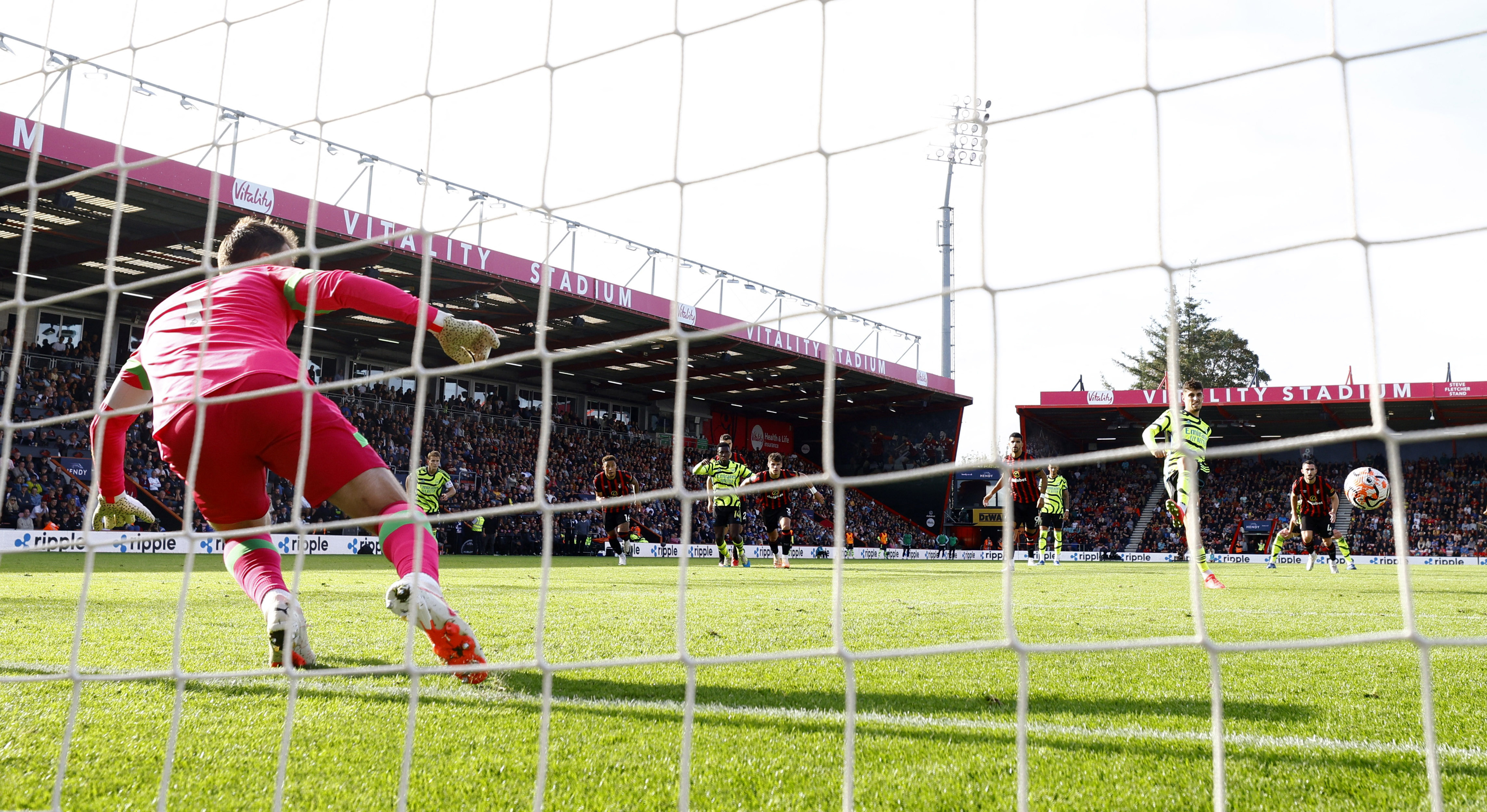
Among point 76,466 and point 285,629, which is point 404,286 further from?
point 285,629

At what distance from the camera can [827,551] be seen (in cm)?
2373

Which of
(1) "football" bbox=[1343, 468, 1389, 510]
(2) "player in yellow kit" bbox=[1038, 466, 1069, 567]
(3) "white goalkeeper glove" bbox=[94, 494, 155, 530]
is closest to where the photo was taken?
(3) "white goalkeeper glove" bbox=[94, 494, 155, 530]

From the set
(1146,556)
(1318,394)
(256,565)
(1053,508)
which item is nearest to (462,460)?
(1053,508)

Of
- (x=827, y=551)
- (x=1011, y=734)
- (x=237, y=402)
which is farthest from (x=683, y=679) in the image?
(x=827, y=551)

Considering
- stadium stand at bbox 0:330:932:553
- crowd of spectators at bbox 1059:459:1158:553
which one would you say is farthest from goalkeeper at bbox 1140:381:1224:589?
crowd of spectators at bbox 1059:459:1158:553

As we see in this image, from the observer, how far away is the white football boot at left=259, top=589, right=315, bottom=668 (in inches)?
112

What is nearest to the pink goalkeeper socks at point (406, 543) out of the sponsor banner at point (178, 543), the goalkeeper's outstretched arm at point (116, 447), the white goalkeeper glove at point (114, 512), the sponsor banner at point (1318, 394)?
the goalkeeper's outstretched arm at point (116, 447)

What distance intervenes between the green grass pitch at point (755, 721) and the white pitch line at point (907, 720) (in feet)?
0.03

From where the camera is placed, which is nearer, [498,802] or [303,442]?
[498,802]

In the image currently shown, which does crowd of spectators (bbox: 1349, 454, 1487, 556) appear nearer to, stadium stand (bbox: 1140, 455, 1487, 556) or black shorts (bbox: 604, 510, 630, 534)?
stadium stand (bbox: 1140, 455, 1487, 556)

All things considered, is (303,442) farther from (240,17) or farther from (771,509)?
(771,509)

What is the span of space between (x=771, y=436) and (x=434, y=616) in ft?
99.4

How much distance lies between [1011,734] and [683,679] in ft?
3.50

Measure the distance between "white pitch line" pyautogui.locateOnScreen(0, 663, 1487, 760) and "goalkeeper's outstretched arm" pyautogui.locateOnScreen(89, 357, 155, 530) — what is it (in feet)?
2.75
